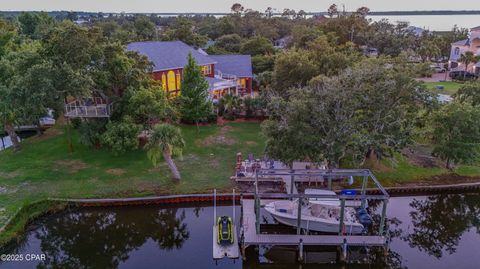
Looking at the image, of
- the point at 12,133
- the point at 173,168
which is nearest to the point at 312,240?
the point at 173,168

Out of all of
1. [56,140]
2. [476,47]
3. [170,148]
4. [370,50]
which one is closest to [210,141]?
[170,148]

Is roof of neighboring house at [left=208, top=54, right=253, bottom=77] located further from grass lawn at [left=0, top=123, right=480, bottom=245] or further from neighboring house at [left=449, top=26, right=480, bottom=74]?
neighboring house at [left=449, top=26, right=480, bottom=74]

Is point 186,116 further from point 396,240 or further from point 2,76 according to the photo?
point 396,240

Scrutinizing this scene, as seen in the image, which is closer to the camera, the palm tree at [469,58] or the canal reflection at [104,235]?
the canal reflection at [104,235]

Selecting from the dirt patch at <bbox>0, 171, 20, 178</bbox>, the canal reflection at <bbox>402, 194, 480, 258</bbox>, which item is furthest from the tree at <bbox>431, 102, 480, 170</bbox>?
the dirt patch at <bbox>0, 171, 20, 178</bbox>

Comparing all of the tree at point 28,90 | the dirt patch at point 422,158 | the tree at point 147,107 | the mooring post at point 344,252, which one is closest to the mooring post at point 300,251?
the mooring post at point 344,252

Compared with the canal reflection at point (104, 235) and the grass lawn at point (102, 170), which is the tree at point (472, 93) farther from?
the canal reflection at point (104, 235)
